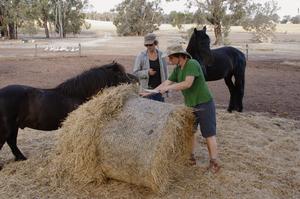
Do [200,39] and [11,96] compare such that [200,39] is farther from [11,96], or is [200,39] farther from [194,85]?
[11,96]

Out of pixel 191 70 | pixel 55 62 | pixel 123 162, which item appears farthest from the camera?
pixel 55 62

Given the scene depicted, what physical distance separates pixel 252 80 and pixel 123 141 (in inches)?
417

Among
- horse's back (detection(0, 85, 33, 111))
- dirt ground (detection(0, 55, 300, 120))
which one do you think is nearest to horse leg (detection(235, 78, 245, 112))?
dirt ground (detection(0, 55, 300, 120))

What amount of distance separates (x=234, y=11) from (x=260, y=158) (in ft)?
104

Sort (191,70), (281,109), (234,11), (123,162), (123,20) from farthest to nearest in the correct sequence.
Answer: (123,20), (234,11), (281,109), (191,70), (123,162)

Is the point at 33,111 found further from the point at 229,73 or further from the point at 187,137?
the point at 229,73

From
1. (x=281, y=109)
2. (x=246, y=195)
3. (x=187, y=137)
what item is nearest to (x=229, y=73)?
(x=281, y=109)

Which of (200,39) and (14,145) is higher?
(200,39)

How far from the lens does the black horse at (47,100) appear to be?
4.87 metres

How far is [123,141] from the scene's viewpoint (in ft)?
13.8

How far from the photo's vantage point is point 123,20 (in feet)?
183

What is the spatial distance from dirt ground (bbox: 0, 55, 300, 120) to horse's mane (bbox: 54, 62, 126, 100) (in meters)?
4.92

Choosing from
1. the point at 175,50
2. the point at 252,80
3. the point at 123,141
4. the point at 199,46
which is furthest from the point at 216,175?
the point at 252,80

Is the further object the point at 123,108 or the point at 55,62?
the point at 55,62
